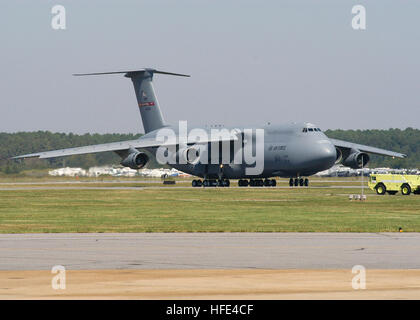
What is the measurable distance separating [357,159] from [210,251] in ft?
184

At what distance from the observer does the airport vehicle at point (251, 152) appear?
7038cm

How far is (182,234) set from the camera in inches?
A: 1089

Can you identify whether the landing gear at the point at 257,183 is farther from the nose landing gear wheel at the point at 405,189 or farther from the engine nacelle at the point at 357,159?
the nose landing gear wheel at the point at 405,189

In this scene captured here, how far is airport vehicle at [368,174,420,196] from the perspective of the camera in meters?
59.7

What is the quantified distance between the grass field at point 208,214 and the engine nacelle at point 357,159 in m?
23.5

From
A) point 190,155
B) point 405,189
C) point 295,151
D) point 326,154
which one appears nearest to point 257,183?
point 190,155

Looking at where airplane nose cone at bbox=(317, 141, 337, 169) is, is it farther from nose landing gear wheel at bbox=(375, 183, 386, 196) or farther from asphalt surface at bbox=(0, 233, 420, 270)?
asphalt surface at bbox=(0, 233, 420, 270)

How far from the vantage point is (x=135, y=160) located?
71625mm

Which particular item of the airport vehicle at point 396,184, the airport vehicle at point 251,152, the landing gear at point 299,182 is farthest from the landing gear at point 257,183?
the airport vehicle at point 396,184

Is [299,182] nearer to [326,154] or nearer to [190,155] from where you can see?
[326,154]

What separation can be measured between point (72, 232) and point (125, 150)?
149ft
